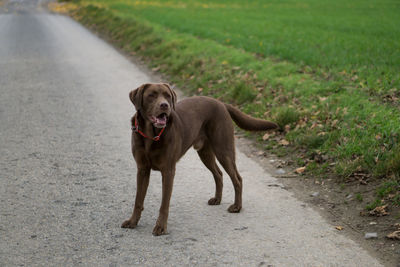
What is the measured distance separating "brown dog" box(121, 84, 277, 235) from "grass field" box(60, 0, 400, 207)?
1.54m

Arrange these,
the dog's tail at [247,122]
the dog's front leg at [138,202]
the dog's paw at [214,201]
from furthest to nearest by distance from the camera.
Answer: the dog's tail at [247,122], the dog's paw at [214,201], the dog's front leg at [138,202]

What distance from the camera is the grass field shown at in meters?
6.23

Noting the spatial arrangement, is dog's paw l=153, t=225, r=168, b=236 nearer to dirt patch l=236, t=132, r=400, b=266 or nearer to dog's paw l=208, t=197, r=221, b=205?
dog's paw l=208, t=197, r=221, b=205

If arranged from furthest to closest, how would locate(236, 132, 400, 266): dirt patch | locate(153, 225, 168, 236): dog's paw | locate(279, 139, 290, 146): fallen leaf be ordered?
locate(279, 139, 290, 146): fallen leaf
locate(153, 225, 168, 236): dog's paw
locate(236, 132, 400, 266): dirt patch

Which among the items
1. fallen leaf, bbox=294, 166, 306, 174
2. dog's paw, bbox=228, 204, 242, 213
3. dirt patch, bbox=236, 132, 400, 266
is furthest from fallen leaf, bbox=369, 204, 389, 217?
fallen leaf, bbox=294, 166, 306, 174

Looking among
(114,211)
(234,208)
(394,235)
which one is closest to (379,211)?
(394,235)

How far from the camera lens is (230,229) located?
458cm

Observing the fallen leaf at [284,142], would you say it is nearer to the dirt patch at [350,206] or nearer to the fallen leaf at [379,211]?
the dirt patch at [350,206]

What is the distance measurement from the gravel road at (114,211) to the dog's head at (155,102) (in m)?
0.99

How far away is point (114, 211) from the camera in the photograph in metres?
4.95

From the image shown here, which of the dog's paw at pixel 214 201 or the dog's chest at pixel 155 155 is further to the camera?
the dog's paw at pixel 214 201

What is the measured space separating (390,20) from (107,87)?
12771 millimetres

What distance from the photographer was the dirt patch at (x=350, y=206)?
14.1ft

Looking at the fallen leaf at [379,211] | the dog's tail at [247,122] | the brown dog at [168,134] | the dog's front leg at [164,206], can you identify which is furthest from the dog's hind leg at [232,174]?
the fallen leaf at [379,211]
